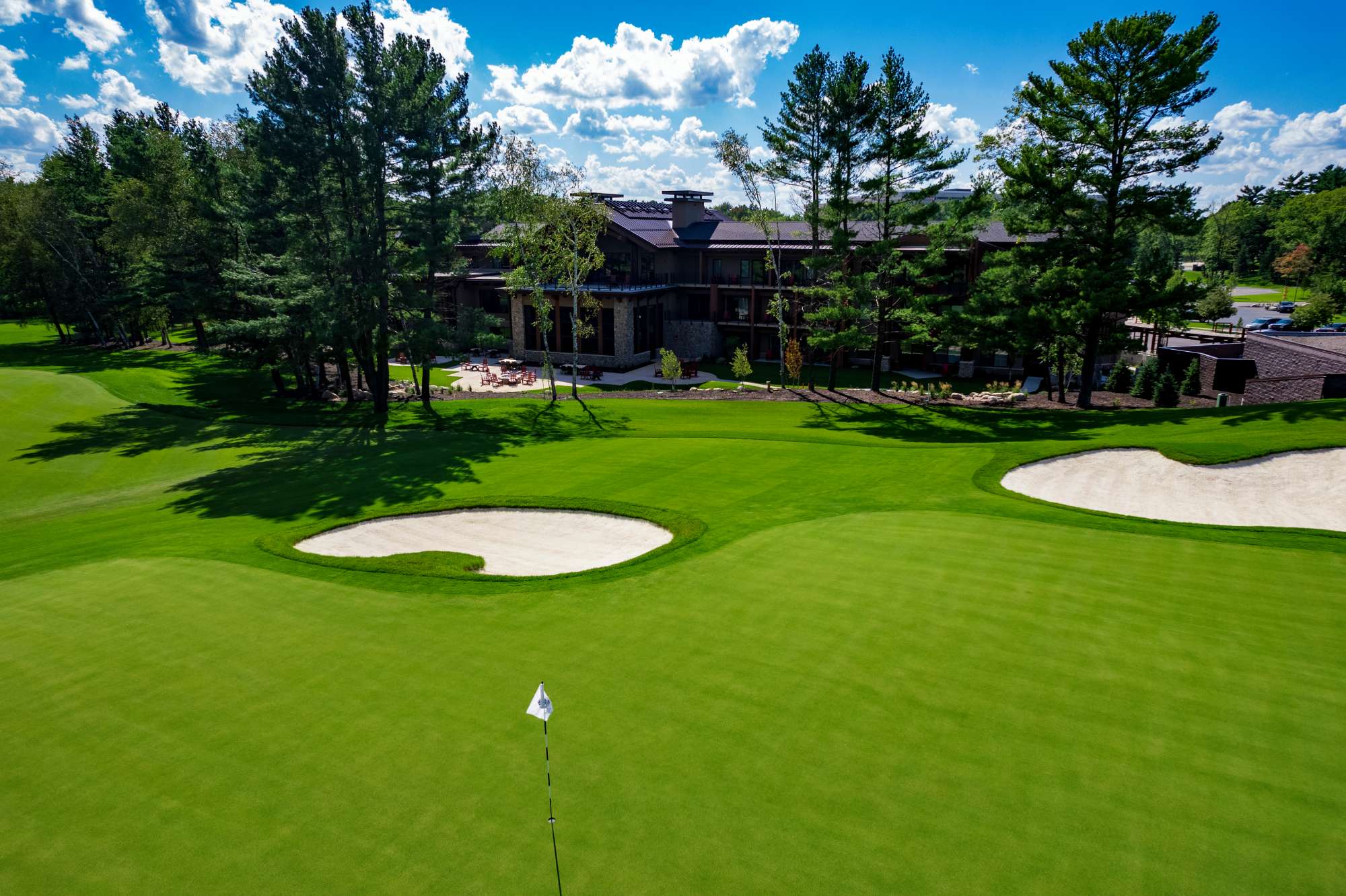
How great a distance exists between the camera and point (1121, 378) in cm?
4159

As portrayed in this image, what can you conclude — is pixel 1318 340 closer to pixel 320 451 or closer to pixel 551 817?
pixel 551 817

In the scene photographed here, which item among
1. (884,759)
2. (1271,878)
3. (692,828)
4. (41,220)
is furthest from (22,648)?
(41,220)

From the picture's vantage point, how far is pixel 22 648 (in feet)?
42.1

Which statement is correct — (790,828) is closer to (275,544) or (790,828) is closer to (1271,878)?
(1271,878)

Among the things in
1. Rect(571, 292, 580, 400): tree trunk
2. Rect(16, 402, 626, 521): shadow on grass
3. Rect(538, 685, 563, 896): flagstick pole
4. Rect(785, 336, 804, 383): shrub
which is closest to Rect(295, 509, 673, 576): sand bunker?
Rect(16, 402, 626, 521): shadow on grass

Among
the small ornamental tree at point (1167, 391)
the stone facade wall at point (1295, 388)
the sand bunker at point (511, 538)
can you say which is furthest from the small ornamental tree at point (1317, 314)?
the sand bunker at point (511, 538)

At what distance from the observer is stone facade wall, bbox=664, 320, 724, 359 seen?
59.4 meters

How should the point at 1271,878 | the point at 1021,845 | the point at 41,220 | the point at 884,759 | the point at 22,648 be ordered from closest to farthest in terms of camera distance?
the point at 1271,878, the point at 1021,845, the point at 884,759, the point at 22,648, the point at 41,220

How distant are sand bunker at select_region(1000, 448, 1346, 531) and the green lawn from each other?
5.77 ft

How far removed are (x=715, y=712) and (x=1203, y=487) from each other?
18058 mm

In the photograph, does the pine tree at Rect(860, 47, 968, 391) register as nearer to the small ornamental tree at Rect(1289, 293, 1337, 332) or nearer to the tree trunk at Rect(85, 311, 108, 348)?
the small ornamental tree at Rect(1289, 293, 1337, 332)

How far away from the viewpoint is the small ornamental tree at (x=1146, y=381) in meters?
39.6

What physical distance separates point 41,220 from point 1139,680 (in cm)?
7449

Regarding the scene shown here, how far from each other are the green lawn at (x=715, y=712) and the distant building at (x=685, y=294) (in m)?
37.4
